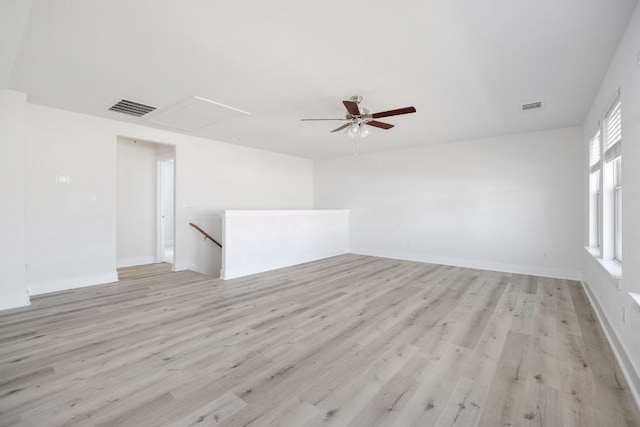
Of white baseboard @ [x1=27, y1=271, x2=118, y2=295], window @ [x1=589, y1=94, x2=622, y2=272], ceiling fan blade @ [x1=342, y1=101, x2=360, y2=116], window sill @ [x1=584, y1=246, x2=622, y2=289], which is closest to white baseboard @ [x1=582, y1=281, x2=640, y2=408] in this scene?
window sill @ [x1=584, y1=246, x2=622, y2=289]

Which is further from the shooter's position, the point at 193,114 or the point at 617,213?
the point at 193,114

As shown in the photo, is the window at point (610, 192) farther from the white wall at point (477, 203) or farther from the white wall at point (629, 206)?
the white wall at point (477, 203)

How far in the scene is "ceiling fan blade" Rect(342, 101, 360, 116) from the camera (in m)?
3.09

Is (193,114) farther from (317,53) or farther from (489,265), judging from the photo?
(489,265)

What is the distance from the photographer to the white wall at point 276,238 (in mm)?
4914

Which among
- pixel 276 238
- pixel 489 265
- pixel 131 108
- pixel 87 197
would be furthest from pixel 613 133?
pixel 87 197

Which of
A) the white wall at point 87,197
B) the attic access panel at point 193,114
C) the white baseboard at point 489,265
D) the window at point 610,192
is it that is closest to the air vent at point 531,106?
the window at point 610,192

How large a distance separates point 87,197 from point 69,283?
129cm

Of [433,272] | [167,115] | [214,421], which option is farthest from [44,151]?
[433,272]

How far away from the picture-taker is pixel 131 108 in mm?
4035

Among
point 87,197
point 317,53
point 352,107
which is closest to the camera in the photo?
point 317,53

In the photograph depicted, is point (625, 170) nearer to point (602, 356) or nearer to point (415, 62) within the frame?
point (602, 356)

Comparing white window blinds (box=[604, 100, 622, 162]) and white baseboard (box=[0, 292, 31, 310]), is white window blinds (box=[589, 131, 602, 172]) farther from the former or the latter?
white baseboard (box=[0, 292, 31, 310])

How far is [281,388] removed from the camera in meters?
1.88
